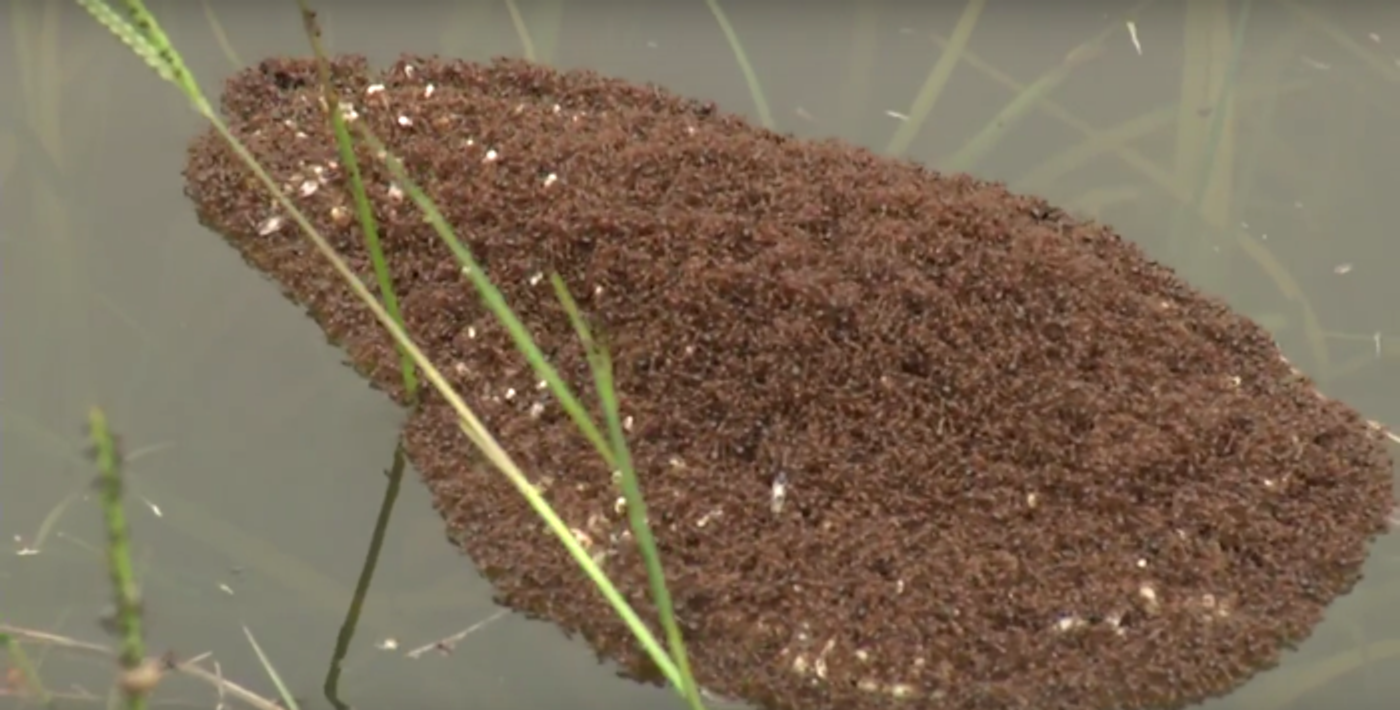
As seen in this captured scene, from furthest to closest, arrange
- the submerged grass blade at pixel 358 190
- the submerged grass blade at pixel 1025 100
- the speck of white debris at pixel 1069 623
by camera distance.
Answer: the submerged grass blade at pixel 1025 100 < the speck of white debris at pixel 1069 623 < the submerged grass blade at pixel 358 190

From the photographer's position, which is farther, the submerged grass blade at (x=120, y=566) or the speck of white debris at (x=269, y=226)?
the speck of white debris at (x=269, y=226)

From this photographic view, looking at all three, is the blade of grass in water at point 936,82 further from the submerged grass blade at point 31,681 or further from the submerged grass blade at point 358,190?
the submerged grass blade at point 31,681

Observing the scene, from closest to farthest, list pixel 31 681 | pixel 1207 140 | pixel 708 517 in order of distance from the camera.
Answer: pixel 31 681
pixel 708 517
pixel 1207 140

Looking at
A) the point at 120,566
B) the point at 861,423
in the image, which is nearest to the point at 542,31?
the point at 861,423

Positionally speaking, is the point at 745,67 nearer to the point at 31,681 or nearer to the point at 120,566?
the point at 31,681

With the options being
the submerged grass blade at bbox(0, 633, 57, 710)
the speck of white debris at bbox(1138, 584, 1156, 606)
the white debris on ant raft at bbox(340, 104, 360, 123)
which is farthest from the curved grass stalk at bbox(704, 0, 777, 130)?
the submerged grass blade at bbox(0, 633, 57, 710)

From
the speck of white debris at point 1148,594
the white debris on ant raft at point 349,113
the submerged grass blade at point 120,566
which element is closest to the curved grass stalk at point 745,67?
the white debris on ant raft at point 349,113
